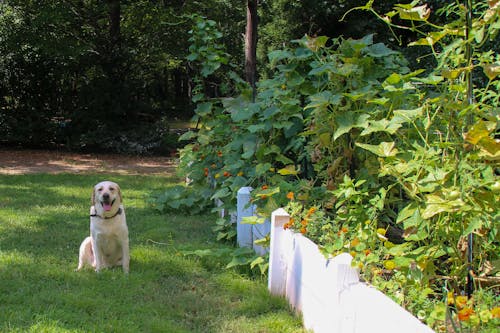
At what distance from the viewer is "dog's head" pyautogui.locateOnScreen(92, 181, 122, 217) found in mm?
4430

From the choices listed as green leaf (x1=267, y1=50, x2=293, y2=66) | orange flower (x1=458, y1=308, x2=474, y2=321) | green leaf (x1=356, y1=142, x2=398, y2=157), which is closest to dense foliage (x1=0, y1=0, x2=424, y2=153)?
green leaf (x1=267, y1=50, x2=293, y2=66)

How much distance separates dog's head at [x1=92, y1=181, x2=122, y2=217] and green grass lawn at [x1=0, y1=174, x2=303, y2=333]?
1.65 ft

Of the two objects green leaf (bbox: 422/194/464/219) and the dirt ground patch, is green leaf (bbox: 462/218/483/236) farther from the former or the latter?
the dirt ground patch

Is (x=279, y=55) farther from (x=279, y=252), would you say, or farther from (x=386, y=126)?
(x=386, y=126)

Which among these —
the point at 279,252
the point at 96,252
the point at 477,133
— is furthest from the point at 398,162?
the point at 96,252

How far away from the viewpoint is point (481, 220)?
216cm

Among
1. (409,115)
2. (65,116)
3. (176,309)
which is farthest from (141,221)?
(65,116)

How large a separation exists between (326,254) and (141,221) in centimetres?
390

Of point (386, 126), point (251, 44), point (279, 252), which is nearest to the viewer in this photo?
point (386, 126)

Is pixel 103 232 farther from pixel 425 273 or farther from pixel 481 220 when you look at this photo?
pixel 481 220

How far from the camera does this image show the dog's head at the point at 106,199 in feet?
14.5

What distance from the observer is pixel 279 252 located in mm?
3816

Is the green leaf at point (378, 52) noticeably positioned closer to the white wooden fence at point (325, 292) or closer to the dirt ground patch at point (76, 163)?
the white wooden fence at point (325, 292)

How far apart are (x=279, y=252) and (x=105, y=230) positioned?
61.5 inches
